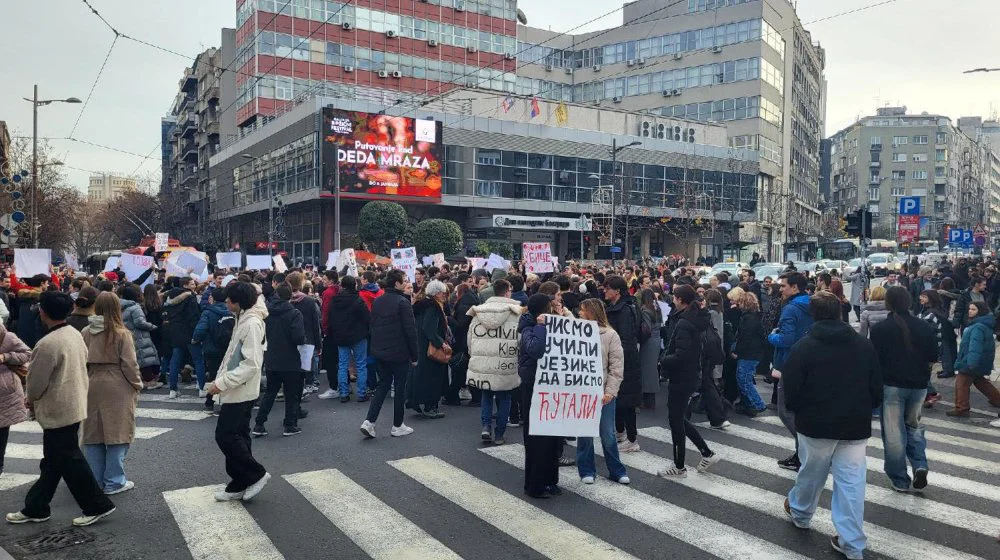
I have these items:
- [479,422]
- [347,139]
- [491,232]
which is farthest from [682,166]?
[479,422]

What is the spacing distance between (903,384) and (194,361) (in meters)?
9.12

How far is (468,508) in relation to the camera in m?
5.87

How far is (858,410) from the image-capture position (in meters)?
4.96

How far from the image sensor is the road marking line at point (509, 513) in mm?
5027

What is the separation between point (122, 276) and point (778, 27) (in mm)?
66357

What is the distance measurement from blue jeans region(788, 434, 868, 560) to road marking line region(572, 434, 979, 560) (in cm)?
33

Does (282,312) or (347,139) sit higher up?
(347,139)

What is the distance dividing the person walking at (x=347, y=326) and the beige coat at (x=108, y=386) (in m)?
4.39

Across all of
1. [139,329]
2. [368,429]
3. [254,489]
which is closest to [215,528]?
A: [254,489]

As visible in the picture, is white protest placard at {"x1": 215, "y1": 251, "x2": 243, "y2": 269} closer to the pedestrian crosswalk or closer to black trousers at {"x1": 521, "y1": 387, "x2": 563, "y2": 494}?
the pedestrian crosswalk

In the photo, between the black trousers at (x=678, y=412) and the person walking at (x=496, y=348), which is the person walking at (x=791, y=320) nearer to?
the black trousers at (x=678, y=412)

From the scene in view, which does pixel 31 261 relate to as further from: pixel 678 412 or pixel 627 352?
pixel 678 412

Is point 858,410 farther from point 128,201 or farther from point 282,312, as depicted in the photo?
point 128,201

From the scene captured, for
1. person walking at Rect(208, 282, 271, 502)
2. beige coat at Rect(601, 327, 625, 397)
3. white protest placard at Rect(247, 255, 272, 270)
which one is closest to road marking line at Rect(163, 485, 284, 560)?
person walking at Rect(208, 282, 271, 502)
